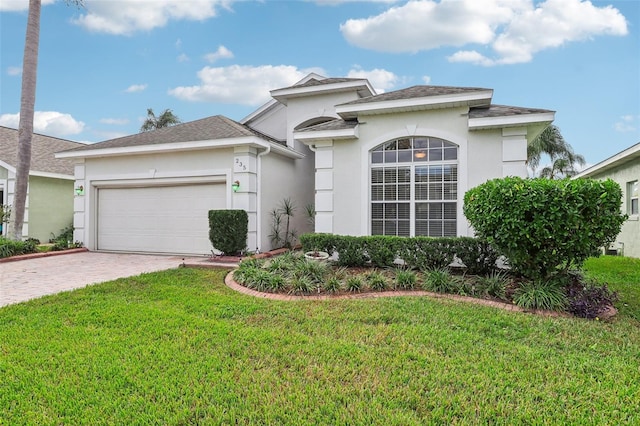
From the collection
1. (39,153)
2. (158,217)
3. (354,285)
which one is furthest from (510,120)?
(39,153)

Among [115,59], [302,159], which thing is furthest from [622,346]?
[115,59]

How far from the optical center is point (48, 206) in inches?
607

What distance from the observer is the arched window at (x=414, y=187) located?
29.8 feet

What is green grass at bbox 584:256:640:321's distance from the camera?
5959mm

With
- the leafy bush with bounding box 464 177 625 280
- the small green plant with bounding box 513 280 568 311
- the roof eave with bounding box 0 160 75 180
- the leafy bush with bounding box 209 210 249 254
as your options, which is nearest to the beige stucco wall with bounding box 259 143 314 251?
the leafy bush with bounding box 209 210 249 254

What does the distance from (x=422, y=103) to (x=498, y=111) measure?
5.84 feet

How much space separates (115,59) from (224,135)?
6288 millimetres

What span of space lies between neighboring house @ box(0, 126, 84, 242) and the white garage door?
3.65 metres

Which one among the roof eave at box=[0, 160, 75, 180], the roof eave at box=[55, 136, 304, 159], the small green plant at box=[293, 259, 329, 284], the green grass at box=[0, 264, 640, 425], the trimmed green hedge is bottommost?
the green grass at box=[0, 264, 640, 425]

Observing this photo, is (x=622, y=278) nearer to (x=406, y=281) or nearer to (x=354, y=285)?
(x=406, y=281)

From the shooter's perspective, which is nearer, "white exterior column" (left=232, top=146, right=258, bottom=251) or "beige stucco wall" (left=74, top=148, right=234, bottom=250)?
"white exterior column" (left=232, top=146, right=258, bottom=251)

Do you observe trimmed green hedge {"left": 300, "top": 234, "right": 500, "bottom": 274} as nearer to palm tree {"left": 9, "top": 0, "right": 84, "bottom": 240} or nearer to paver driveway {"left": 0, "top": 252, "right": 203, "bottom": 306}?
paver driveway {"left": 0, "top": 252, "right": 203, "bottom": 306}

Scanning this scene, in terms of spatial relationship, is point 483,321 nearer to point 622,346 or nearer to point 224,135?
point 622,346

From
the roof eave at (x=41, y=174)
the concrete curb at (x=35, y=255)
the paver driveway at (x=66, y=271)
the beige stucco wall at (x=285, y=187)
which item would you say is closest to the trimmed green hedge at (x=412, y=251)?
the beige stucco wall at (x=285, y=187)
